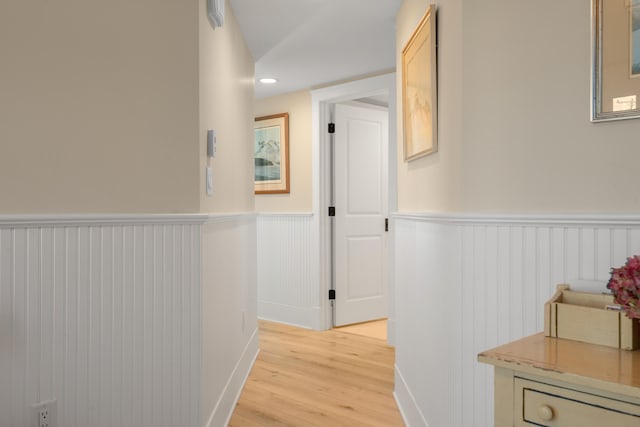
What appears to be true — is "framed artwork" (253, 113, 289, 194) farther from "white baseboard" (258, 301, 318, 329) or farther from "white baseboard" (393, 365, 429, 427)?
"white baseboard" (393, 365, 429, 427)

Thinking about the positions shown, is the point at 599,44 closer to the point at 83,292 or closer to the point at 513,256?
the point at 513,256

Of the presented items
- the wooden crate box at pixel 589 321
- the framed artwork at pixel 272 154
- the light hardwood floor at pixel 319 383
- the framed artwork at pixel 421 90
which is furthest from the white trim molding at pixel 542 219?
the framed artwork at pixel 272 154

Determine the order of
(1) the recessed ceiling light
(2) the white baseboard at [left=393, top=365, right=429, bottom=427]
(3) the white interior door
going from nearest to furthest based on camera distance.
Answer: (2) the white baseboard at [left=393, top=365, right=429, bottom=427] → (1) the recessed ceiling light → (3) the white interior door

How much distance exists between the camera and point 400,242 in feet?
8.52

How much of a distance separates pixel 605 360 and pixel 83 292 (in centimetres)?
163

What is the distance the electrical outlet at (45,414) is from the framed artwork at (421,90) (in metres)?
1.73

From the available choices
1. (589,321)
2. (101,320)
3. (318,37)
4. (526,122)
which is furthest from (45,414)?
(318,37)

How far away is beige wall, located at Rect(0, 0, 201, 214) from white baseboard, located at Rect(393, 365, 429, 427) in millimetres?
1377

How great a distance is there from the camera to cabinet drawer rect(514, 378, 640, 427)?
93cm

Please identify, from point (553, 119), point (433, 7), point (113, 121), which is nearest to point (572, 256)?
point (553, 119)

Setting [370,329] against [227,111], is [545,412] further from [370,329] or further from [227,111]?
[370,329]

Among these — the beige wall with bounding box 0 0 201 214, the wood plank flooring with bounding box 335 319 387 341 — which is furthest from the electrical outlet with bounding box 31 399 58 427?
the wood plank flooring with bounding box 335 319 387 341

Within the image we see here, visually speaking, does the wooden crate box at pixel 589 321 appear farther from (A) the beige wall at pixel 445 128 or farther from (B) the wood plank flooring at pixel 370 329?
(B) the wood plank flooring at pixel 370 329

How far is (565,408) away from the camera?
0.99 m
